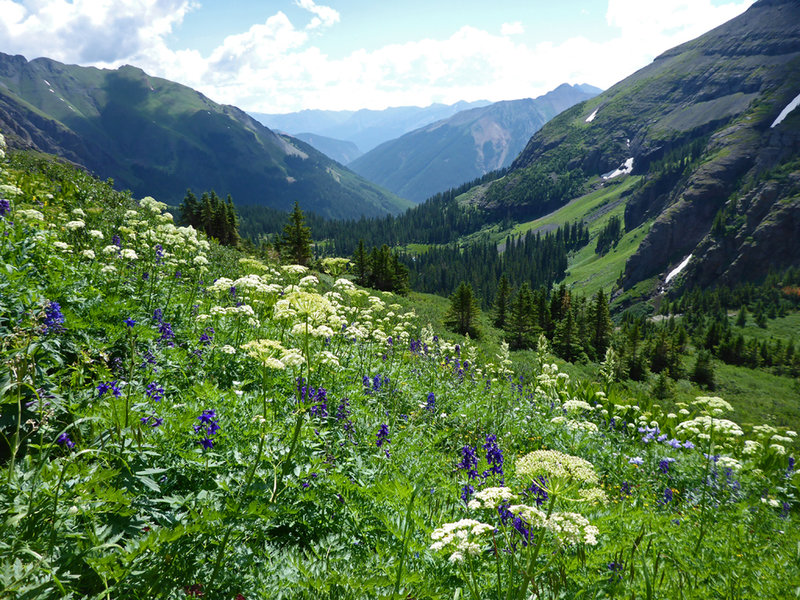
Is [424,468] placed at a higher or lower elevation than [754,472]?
higher

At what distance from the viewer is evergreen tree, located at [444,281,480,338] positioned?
46594mm

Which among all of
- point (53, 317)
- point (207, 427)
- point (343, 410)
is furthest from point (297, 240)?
point (207, 427)

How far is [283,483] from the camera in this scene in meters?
3.66

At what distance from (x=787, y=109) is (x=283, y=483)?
242 meters

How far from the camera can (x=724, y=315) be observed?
10175cm

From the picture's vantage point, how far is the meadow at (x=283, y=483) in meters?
2.51

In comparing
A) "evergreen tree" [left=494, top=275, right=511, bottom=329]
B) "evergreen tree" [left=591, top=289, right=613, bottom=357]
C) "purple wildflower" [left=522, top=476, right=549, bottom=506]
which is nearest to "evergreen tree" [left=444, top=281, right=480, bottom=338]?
"evergreen tree" [left=494, top=275, right=511, bottom=329]

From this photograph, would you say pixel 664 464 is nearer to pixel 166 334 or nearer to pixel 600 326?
pixel 166 334

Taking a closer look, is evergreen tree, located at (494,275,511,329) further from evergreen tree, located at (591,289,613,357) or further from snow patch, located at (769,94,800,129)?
snow patch, located at (769,94,800,129)

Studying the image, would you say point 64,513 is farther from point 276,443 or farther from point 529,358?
point 529,358

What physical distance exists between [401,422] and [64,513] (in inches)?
225

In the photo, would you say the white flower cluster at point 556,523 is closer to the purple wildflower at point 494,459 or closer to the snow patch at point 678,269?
the purple wildflower at point 494,459

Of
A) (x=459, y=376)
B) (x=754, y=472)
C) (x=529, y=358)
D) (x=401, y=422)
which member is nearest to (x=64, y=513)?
(x=401, y=422)

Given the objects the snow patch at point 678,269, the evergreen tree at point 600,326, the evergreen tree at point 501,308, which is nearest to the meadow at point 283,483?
the evergreen tree at point 501,308
